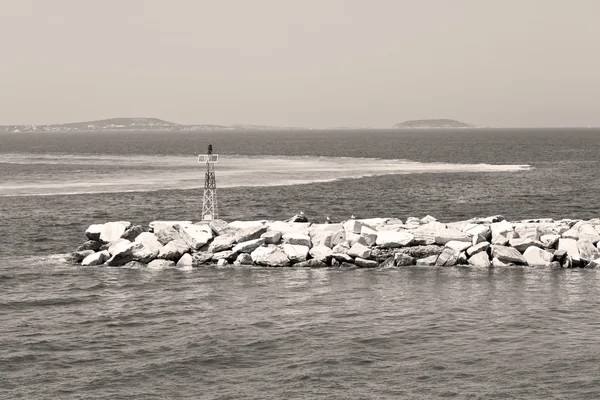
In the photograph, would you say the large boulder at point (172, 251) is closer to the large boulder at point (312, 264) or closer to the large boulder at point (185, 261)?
the large boulder at point (185, 261)

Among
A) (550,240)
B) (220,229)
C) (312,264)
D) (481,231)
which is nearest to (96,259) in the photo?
(220,229)

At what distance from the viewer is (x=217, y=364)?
83.0 ft

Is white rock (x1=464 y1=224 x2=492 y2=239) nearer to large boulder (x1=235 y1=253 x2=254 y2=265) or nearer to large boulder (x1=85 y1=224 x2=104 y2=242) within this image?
large boulder (x1=235 y1=253 x2=254 y2=265)

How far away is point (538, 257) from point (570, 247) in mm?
1795

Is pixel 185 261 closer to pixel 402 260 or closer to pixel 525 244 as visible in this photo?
pixel 402 260

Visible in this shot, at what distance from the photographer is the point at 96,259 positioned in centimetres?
A: 4162

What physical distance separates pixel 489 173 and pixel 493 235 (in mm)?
60824

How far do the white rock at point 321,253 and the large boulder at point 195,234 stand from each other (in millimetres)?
5820

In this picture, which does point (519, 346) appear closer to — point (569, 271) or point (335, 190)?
point (569, 271)

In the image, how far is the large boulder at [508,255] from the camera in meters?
39.5

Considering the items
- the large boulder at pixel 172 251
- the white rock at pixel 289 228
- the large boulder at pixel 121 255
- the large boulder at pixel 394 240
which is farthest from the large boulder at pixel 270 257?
the large boulder at pixel 121 255

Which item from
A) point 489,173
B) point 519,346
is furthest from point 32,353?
point 489,173

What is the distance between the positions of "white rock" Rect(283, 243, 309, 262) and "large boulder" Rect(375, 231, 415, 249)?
377cm

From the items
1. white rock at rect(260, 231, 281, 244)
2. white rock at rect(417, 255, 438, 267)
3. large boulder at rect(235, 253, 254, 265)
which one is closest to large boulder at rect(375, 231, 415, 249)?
white rock at rect(417, 255, 438, 267)
